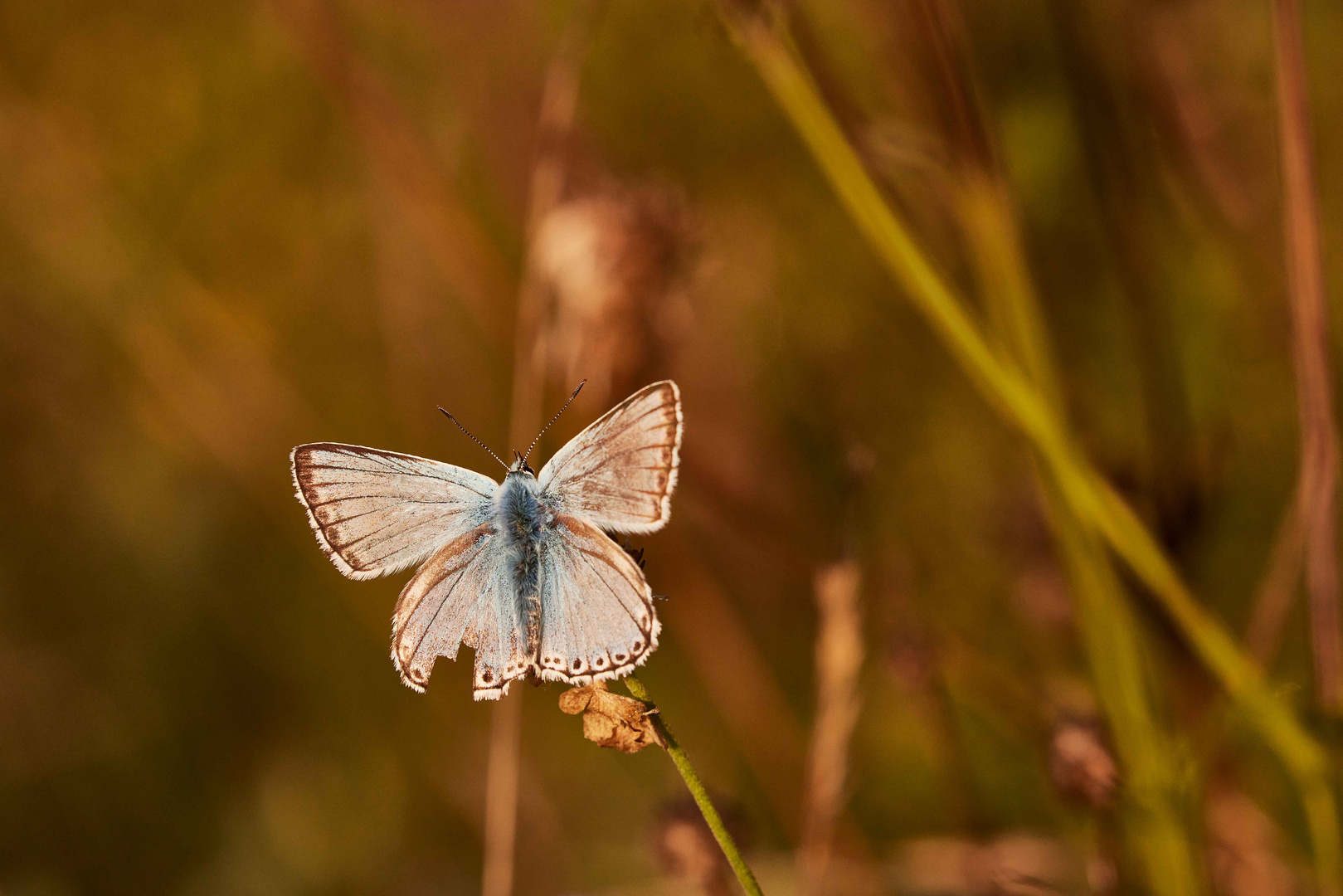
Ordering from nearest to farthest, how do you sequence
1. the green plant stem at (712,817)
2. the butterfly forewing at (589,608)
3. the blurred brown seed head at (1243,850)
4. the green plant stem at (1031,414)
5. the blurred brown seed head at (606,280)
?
the green plant stem at (712,817)
the butterfly forewing at (589,608)
the green plant stem at (1031,414)
the blurred brown seed head at (1243,850)
the blurred brown seed head at (606,280)

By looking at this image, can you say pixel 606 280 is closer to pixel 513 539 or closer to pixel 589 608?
pixel 513 539

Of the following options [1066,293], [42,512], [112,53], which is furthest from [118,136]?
[1066,293]

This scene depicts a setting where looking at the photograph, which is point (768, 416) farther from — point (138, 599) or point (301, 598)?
point (138, 599)

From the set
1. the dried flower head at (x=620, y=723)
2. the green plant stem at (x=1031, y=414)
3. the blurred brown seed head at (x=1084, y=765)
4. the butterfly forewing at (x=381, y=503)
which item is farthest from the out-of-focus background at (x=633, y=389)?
the dried flower head at (x=620, y=723)

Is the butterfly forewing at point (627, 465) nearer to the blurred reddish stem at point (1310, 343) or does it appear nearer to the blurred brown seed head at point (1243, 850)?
the blurred reddish stem at point (1310, 343)

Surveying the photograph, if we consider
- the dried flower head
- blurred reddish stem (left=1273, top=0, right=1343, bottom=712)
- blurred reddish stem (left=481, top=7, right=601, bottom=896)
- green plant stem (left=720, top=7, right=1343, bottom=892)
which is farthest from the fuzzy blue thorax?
blurred reddish stem (left=1273, top=0, right=1343, bottom=712)

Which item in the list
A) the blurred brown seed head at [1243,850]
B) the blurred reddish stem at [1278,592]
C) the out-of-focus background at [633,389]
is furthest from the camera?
the out-of-focus background at [633,389]
